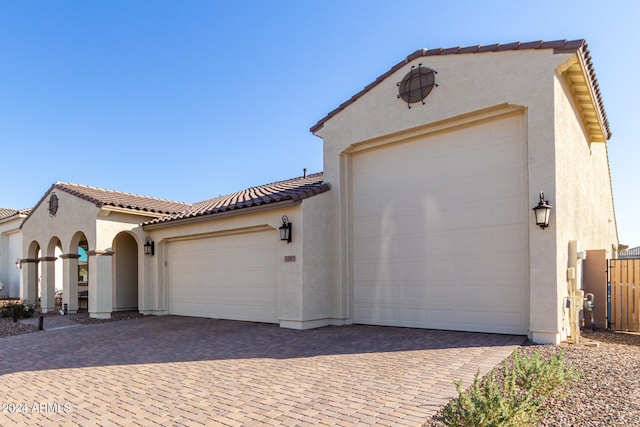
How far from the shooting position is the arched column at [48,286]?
16062 millimetres

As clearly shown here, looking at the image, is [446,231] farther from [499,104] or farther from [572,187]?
[499,104]

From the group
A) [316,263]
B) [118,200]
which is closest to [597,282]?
[316,263]

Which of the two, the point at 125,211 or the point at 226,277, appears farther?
the point at 125,211

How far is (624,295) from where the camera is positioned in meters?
9.52

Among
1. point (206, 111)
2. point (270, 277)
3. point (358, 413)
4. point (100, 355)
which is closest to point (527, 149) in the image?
point (358, 413)

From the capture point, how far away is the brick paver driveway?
4.55m

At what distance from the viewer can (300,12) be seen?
11.2 m

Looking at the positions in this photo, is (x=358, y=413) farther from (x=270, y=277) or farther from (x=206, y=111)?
(x=206, y=111)

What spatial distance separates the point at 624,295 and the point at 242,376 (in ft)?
29.2

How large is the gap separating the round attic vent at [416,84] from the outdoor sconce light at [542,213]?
358 cm

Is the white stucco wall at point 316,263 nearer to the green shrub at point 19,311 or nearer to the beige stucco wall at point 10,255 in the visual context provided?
the green shrub at point 19,311

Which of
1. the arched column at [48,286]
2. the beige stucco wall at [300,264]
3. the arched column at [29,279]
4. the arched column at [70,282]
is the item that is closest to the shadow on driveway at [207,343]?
the beige stucco wall at [300,264]

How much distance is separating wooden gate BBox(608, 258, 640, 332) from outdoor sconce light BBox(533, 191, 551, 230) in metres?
3.67

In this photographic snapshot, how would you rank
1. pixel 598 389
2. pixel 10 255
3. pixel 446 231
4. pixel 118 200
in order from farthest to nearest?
pixel 10 255 → pixel 118 200 → pixel 446 231 → pixel 598 389
